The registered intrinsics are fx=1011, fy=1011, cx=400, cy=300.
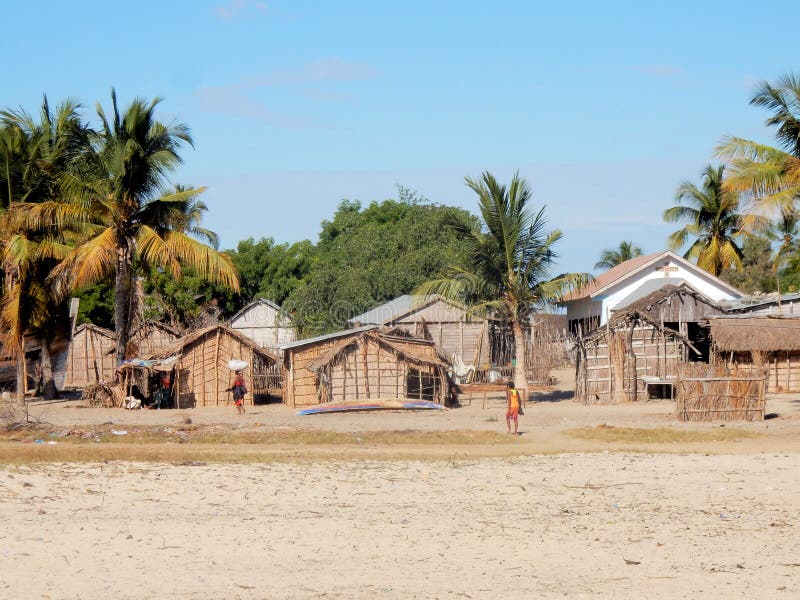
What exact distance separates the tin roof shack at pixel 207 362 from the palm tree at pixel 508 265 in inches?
245

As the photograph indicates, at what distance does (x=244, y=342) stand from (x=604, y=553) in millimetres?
22732

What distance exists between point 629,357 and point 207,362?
13132 millimetres

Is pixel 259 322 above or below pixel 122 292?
below

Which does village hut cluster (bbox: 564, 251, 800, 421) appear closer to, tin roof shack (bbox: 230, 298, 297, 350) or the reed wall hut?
the reed wall hut

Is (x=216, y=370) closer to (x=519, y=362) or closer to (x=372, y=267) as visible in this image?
(x=519, y=362)

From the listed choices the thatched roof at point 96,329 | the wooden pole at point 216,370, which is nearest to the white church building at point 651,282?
the wooden pole at point 216,370

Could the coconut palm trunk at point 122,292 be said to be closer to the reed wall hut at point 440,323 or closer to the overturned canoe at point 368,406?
the overturned canoe at point 368,406

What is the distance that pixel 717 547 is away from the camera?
11.4 metres

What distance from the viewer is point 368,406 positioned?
1118 inches

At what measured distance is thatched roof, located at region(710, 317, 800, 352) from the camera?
31.1 m

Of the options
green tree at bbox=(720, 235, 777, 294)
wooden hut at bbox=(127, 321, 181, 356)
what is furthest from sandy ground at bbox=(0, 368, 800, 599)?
green tree at bbox=(720, 235, 777, 294)

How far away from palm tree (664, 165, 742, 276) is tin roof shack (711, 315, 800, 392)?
14.5 m

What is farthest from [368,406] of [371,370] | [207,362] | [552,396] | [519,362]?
[552,396]

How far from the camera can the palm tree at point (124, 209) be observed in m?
29.0
